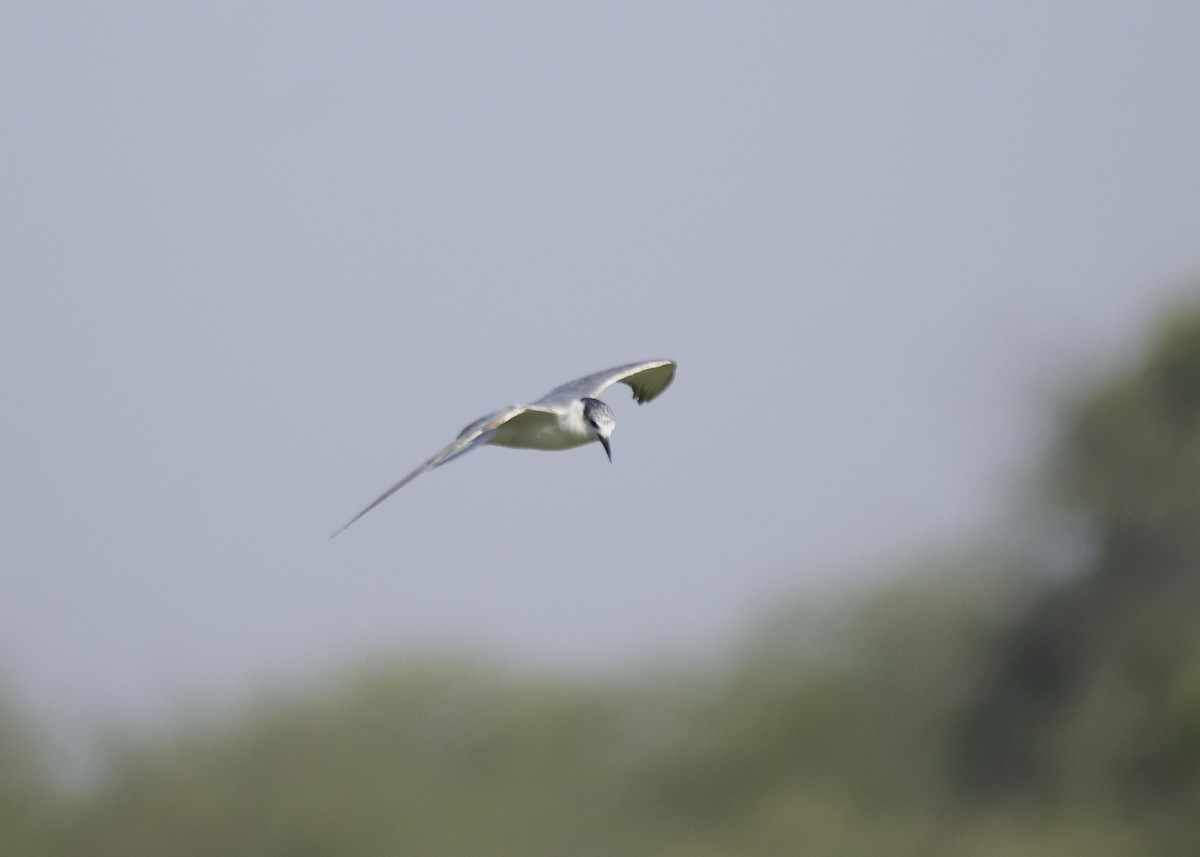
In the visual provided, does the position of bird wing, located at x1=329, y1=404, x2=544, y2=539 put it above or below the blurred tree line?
above

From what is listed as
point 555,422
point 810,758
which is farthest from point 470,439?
point 810,758

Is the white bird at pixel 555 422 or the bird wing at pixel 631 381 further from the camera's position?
the bird wing at pixel 631 381

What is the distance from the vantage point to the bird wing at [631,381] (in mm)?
9898

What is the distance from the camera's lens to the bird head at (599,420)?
30.7 feet

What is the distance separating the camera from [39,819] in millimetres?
11539

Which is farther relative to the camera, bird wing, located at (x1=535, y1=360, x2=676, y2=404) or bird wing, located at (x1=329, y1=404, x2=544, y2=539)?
bird wing, located at (x1=535, y1=360, x2=676, y2=404)

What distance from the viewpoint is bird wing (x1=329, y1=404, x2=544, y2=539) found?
25.6 feet

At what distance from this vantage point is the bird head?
937cm

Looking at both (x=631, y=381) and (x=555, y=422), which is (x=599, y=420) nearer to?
(x=555, y=422)

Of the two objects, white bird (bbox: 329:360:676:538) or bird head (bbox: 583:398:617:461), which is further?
bird head (bbox: 583:398:617:461)

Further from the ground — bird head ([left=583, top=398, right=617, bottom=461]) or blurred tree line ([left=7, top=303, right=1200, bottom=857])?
bird head ([left=583, top=398, right=617, bottom=461])

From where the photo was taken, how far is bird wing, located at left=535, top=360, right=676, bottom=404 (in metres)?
9.90

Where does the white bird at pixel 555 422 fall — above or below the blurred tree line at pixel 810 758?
→ above

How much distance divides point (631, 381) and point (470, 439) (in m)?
2.62
